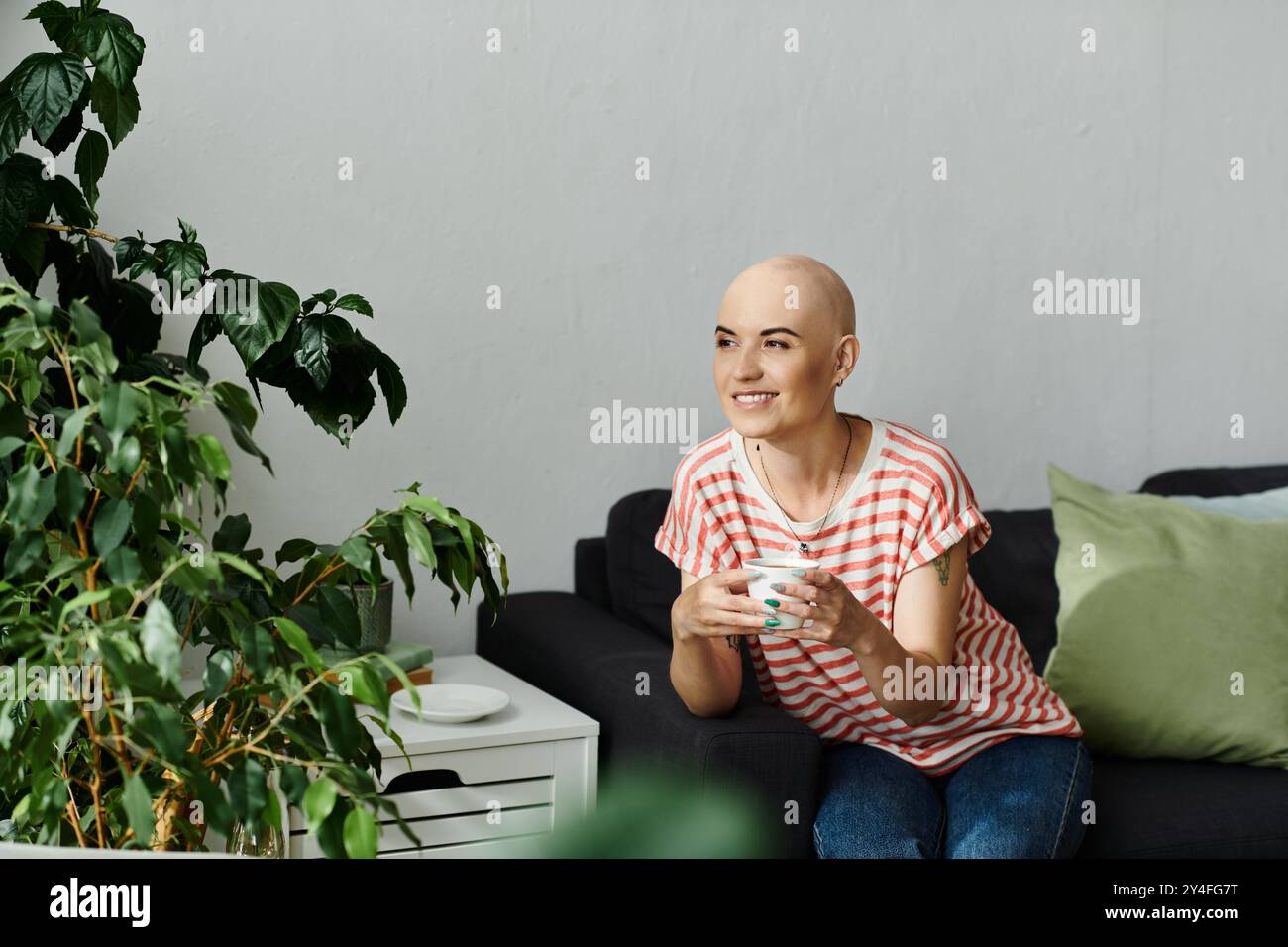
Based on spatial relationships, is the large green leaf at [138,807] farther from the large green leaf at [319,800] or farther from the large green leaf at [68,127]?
the large green leaf at [68,127]

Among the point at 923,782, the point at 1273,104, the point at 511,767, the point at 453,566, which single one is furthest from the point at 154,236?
the point at 1273,104

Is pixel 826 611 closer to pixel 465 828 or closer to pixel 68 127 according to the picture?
pixel 465 828

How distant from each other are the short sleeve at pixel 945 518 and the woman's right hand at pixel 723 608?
30 cm

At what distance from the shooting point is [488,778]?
194cm

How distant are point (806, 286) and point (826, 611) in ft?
1.50

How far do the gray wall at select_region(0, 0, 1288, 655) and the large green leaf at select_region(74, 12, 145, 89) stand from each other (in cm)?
74

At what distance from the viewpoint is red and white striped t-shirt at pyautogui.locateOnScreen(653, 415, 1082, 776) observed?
1.75 meters

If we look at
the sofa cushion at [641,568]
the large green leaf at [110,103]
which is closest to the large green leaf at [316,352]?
the large green leaf at [110,103]

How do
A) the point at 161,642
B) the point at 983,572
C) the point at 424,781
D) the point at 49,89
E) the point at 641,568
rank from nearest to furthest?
the point at 161,642
the point at 49,89
the point at 424,781
the point at 641,568
the point at 983,572

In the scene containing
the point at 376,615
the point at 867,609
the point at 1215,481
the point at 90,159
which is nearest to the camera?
the point at 90,159

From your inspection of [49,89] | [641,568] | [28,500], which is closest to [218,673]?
[28,500]
